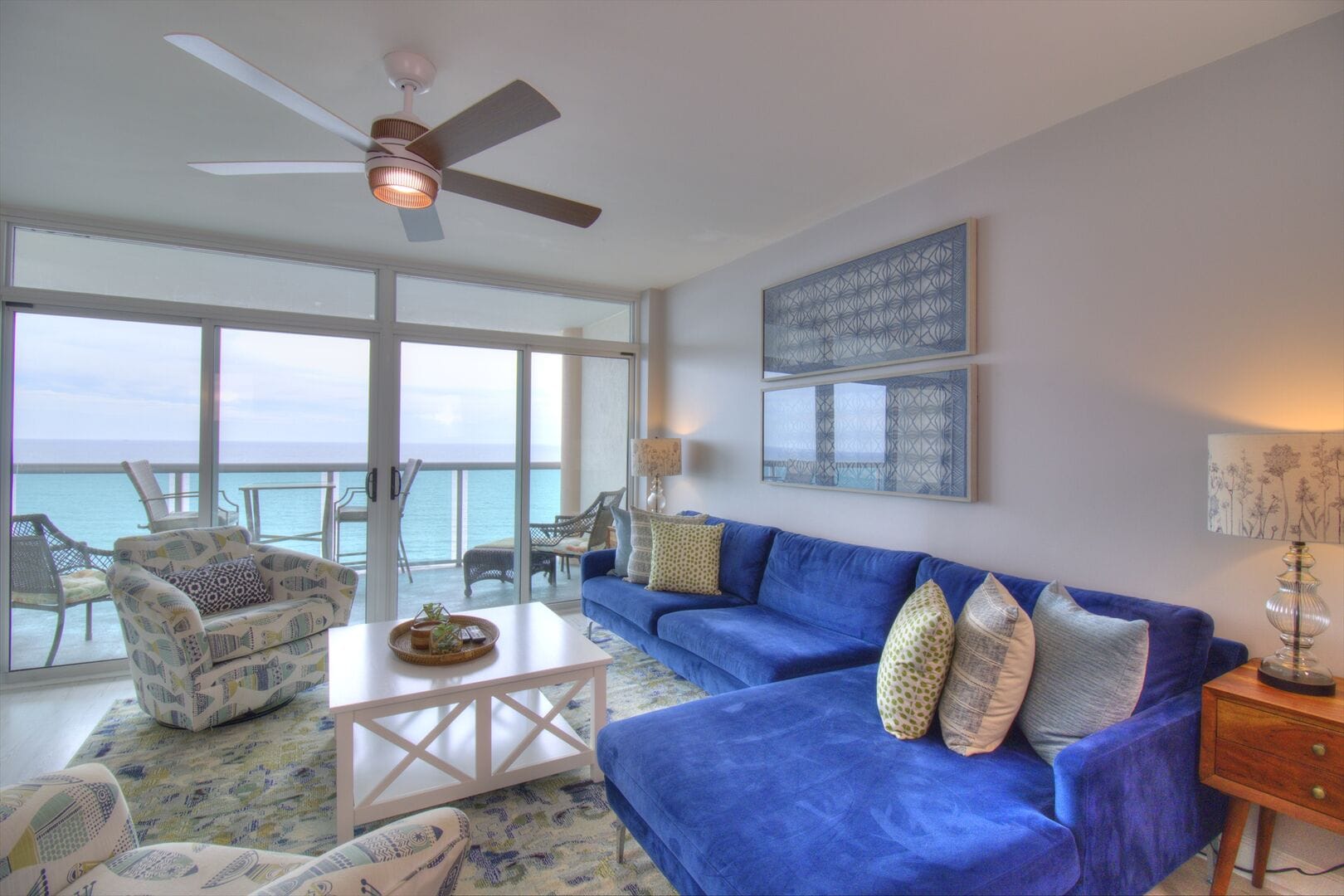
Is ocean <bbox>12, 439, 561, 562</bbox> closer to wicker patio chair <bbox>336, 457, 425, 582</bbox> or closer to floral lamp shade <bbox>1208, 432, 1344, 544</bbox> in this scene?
wicker patio chair <bbox>336, 457, 425, 582</bbox>

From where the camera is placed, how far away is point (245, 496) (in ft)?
12.9

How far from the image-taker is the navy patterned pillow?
10.0 feet

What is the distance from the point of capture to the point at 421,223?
7.89 ft

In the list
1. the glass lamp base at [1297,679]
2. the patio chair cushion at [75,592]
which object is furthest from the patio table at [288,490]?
the glass lamp base at [1297,679]

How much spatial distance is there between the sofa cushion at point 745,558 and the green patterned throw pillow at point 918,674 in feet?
5.18

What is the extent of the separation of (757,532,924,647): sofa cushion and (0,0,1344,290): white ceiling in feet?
5.77

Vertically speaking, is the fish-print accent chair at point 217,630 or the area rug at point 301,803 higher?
the fish-print accent chair at point 217,630

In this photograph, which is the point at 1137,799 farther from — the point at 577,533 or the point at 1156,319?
the point at 577,533

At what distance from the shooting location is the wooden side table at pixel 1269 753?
1.47m

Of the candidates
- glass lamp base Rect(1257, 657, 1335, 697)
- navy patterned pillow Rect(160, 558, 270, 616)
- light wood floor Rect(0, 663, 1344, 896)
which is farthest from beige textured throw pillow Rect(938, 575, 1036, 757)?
navy patterned pillow Rect(160, 558, 270, 616)

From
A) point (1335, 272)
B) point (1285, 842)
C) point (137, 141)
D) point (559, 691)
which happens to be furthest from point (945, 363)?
point (137, 141)

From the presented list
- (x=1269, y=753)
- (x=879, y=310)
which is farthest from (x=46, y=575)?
(x=1269, y=753)

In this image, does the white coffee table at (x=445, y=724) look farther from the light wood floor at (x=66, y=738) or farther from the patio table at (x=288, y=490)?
the patio table at (x=288, y=490)

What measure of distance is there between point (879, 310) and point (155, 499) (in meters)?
4.20
